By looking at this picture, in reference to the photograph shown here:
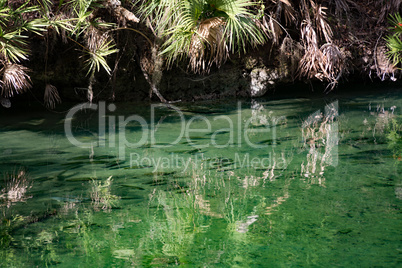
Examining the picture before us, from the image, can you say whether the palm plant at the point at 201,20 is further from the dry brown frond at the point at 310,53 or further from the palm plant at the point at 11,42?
the palm plant at the point at 11,42

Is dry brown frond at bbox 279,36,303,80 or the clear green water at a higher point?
dry brown frond at bbox 279,36,303,80

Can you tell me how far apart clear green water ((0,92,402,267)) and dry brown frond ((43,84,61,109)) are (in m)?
0.85

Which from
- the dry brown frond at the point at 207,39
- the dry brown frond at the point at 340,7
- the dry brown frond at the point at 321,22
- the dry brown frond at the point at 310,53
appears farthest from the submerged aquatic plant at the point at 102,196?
the dry brown frond at the point at 340,7

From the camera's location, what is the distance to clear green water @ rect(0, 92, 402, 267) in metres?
1.83

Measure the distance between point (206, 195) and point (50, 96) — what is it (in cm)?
337

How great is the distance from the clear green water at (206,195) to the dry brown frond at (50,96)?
853mm

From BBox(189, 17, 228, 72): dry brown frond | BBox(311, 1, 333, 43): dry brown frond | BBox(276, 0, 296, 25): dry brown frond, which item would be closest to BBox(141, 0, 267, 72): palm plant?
BBox(189, 17, 228, 72): dry brown frond

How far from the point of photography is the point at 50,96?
5.23 metres

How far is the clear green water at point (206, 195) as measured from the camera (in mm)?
1831

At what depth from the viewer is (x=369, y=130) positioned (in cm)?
397

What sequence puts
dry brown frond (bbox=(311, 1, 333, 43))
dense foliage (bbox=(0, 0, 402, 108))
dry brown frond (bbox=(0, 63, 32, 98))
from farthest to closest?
dry brown frond (bbox=(311, 1, 333, 43))
dense foliage (bbox=(0, 0, 402, 108))
dry brown frond (bbox=(0, 63, 32, 98))

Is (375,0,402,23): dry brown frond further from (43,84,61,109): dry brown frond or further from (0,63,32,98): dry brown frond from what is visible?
(0,63,32,98): dry brown frond

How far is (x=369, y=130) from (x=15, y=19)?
3614 mm

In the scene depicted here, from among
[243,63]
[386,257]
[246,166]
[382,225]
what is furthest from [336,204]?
[243,63]
